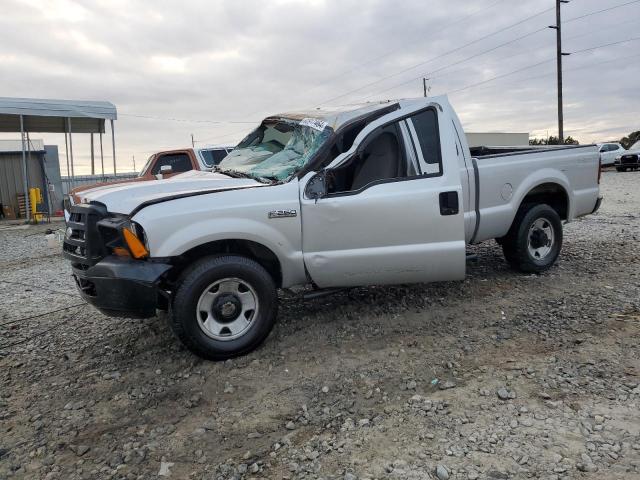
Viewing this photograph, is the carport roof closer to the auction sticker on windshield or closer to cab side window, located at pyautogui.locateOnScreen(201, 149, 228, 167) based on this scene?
cab side window, located at pyautogui.locateOnScreen(201, 149, 228, 167)

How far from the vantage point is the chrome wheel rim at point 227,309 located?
3.99m

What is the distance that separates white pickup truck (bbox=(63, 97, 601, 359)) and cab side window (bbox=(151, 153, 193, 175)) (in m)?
5.67

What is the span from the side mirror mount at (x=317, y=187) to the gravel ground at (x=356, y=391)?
4.06 ft

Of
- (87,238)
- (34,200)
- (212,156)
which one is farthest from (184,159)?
(34,200)

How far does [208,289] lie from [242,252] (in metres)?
0.51

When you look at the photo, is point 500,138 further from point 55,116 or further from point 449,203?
point 449,203

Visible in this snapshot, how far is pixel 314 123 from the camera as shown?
16.0 feet

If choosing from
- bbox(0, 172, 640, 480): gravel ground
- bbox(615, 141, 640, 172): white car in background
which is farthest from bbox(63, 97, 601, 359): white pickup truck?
bbox(615, 141, 640, 172): white car in background

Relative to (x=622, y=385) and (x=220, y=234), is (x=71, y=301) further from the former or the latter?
(x=622, y=385)

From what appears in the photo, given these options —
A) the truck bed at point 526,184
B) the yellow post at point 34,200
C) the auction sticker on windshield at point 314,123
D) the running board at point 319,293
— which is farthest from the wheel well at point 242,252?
the yellow post at point 34,200

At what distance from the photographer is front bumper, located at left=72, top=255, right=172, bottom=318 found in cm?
377

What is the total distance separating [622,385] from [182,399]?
9.78 feet

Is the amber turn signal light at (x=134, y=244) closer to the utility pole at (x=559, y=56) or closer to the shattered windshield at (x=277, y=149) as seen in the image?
the shattered windshield at (x=277, y=149)

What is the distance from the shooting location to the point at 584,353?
4.01m
